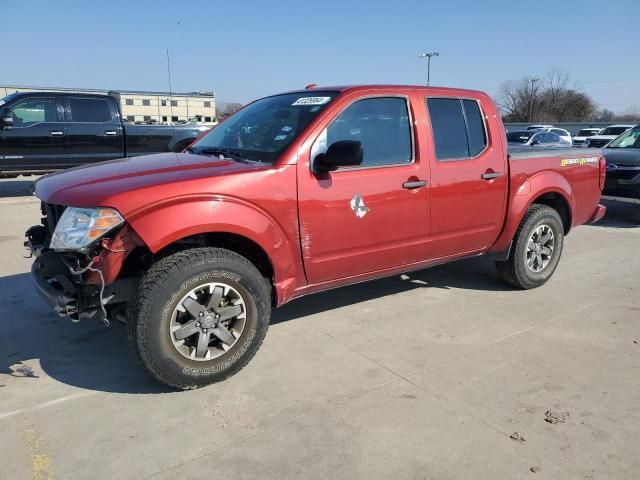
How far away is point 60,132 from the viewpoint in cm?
1070

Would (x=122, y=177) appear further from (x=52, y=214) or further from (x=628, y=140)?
(x=628, y=140)

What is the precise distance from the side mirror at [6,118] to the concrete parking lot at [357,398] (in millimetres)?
6910

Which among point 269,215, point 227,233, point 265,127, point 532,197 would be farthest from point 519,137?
point 227,233

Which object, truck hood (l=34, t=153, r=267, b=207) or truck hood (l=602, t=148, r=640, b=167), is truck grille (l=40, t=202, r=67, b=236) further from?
truck hood (l=602, t=148, r=640, b=167)

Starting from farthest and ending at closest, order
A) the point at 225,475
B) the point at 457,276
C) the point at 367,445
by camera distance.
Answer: the point at 457,276 → the point at 367,445 → the point at 225,475

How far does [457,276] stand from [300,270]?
8.69 feet

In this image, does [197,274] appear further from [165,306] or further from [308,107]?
[308,107]

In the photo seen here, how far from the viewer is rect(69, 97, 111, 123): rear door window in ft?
35.5

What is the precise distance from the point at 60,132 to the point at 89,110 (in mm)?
758

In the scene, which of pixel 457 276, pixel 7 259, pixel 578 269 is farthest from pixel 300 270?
pixel 7 259

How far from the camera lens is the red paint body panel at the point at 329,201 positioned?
9.83 feet

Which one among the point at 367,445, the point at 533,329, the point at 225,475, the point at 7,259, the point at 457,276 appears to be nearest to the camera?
the point at 225,475

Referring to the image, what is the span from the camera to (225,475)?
7.98 ft

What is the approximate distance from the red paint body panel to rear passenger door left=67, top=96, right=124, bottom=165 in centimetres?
802
